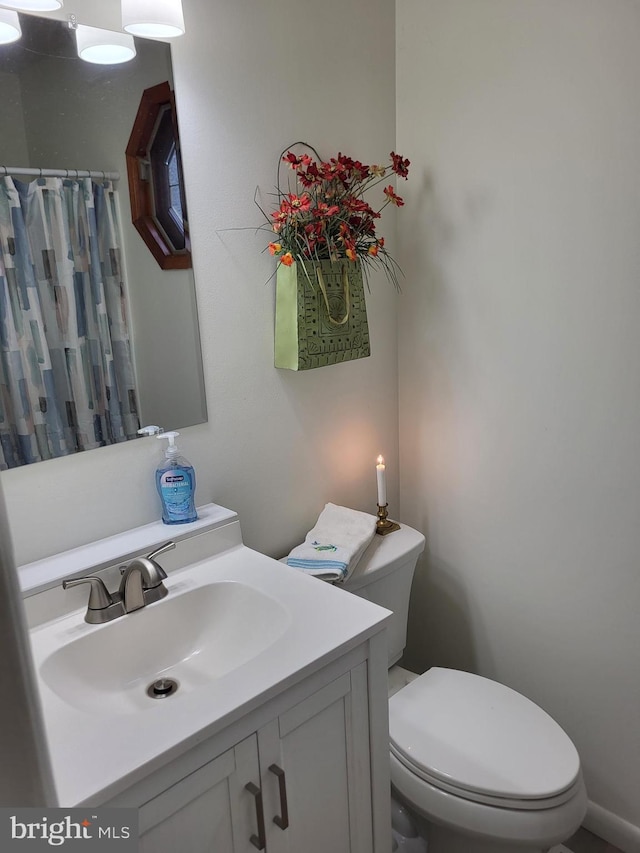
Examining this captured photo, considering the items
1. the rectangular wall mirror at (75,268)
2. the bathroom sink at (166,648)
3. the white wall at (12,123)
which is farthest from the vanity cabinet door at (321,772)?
the white wall at (12,123)

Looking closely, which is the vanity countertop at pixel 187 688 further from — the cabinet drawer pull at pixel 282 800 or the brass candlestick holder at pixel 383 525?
the brass candlestick holder at pixel 383 525

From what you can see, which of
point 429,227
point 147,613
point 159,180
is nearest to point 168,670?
point 147,613

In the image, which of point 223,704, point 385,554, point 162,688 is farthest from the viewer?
point 385,554

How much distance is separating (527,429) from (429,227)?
64 centimetres

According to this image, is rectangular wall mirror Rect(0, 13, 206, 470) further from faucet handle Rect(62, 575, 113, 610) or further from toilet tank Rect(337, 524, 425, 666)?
toilet tank Rect(337, 524, 425, 666)

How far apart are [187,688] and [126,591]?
8.5 inches

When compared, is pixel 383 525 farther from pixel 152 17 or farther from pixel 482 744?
pixel 152 17

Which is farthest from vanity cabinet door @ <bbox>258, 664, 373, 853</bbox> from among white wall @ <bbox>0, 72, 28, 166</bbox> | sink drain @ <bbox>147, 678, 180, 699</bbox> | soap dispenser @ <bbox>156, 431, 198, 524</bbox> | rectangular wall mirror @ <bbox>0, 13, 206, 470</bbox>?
white wall @ <bbox>0, 72, 28, 166</bbox>

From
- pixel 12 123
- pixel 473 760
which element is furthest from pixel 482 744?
pixel 12 123

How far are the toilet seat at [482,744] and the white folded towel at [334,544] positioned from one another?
1.26 feet

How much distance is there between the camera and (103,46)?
1254 mm

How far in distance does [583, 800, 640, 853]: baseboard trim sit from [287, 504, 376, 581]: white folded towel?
100 centimetres

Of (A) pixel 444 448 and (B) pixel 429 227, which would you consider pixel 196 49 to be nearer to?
(B) pixel 429 227

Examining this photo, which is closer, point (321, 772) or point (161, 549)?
point (321, 772)
